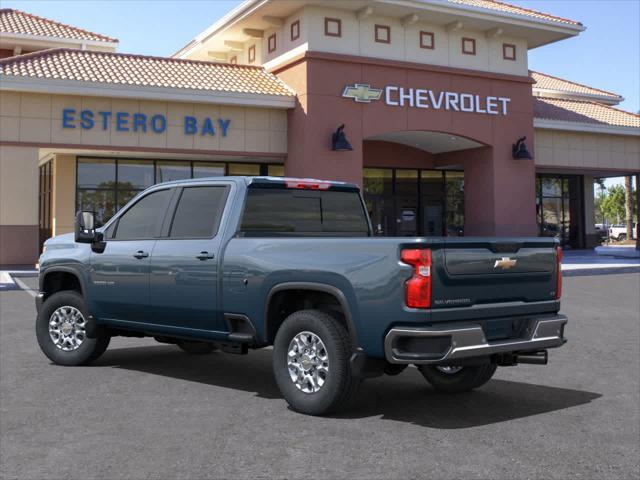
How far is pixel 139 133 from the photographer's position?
1002 inches

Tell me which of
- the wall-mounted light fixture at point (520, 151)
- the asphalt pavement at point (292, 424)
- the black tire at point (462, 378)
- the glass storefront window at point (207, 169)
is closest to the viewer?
the asphalt pavement at point (292, 424)

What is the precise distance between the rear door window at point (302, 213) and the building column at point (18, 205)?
19.0 metres

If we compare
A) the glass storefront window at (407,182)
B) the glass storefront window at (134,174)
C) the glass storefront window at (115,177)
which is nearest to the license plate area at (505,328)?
the glass storefront window at (115,177)

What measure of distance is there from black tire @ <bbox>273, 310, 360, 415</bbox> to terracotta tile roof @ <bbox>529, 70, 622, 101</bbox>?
124ft

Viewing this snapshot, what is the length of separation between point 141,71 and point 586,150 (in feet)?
67.2

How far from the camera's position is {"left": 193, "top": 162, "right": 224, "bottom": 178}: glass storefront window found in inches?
1179

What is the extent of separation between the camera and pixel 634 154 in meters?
35.8

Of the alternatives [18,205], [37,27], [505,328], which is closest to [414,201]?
[18,205]

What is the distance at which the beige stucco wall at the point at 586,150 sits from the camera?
109 ft

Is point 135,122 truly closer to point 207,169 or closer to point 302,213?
point 207,169

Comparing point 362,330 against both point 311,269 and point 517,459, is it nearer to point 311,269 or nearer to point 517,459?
point 311,269

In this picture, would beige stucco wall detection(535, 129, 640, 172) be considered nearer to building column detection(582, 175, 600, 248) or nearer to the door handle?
building column detection(582, 175, 600, 248)

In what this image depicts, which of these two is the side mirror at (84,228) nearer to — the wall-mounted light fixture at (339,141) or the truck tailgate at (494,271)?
the truck tailgate at (494,271)

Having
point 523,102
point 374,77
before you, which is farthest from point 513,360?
point 523,102
